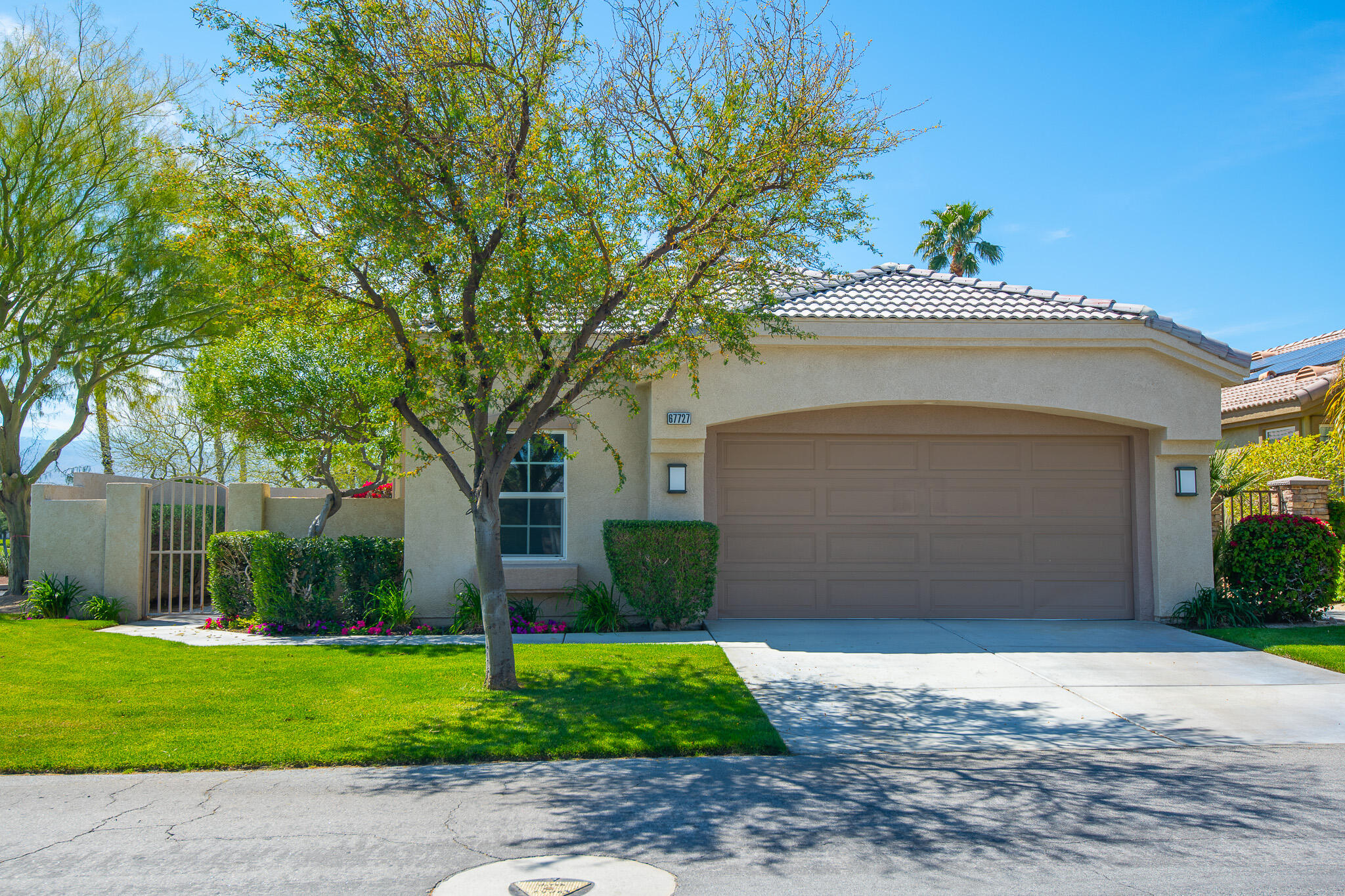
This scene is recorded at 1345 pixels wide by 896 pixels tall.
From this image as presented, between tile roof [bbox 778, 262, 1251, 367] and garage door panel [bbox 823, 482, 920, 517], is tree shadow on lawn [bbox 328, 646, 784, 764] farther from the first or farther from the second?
tile roof [bbox 778, 262, 1251, 367]

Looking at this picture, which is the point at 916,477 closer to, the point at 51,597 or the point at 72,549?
the point at 72,549

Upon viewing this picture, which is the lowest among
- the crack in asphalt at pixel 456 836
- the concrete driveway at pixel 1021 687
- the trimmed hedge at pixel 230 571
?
the crack in asphalt at pixel 456 836

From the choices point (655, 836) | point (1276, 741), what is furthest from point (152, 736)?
point (1276, 741)

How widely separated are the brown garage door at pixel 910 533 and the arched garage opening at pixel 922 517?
17mm

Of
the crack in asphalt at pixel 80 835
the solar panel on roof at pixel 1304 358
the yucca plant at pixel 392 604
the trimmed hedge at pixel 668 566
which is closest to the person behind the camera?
the crack in asphalt at pixel 80 835

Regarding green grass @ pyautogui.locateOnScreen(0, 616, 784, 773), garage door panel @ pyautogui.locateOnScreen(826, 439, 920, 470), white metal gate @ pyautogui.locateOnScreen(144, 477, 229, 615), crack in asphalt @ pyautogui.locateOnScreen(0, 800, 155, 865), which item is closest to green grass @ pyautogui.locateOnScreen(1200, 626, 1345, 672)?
garage door panel @ pyautogui.locateOnScreen(826, 439, 920, 470)

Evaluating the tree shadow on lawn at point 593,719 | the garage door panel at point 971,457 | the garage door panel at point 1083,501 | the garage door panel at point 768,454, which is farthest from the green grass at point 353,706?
the garage door panel at point 1083,501

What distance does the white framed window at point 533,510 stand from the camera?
12.2 metres

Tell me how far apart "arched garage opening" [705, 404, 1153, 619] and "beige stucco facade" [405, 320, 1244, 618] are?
0.21 metres

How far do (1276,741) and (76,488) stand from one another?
16.3 m

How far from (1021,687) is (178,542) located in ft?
38.1

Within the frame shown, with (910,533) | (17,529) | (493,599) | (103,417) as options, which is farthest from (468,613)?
(103,417)

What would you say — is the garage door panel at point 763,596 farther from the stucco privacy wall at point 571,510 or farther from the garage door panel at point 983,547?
the garage door panel at point 983,547

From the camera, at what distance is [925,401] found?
11.9 m
